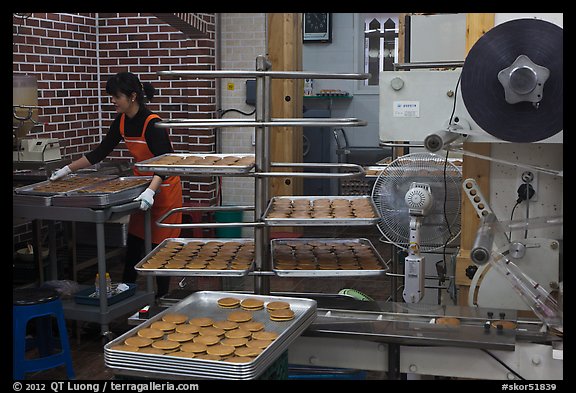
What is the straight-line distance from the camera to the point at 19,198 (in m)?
4.50

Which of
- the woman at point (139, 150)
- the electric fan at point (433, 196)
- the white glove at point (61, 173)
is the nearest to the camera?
the electric fan at point (433, 196)

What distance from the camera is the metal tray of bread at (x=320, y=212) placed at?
2.76 meters

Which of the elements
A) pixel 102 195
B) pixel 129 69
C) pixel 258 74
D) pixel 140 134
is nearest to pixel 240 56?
pixel 129 69

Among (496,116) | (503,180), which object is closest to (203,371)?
(496,116)

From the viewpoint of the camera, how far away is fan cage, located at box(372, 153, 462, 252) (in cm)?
372

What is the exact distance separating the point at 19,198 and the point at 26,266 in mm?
986

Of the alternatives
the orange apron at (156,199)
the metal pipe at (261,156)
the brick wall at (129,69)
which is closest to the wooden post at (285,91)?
the brick wall at (129,69)

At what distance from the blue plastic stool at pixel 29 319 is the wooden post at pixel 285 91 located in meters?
3.02

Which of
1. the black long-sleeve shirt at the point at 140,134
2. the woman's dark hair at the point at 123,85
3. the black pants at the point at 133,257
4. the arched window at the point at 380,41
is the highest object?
the arched window at the point at 380,41

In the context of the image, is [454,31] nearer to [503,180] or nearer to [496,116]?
[503,180]

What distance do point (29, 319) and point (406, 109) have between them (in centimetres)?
231

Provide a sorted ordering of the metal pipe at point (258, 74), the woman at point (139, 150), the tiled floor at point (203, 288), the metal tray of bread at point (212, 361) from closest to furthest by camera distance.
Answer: the metal tray of bread at point (212, 361), the metal pipe at point (258, 74), the tiled floor at point (203, 288), the woman at point (139, 150)

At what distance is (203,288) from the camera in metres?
5.46

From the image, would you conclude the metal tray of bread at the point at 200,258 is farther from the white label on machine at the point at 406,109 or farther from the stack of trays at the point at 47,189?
the stack of trays at the point at 47,189
